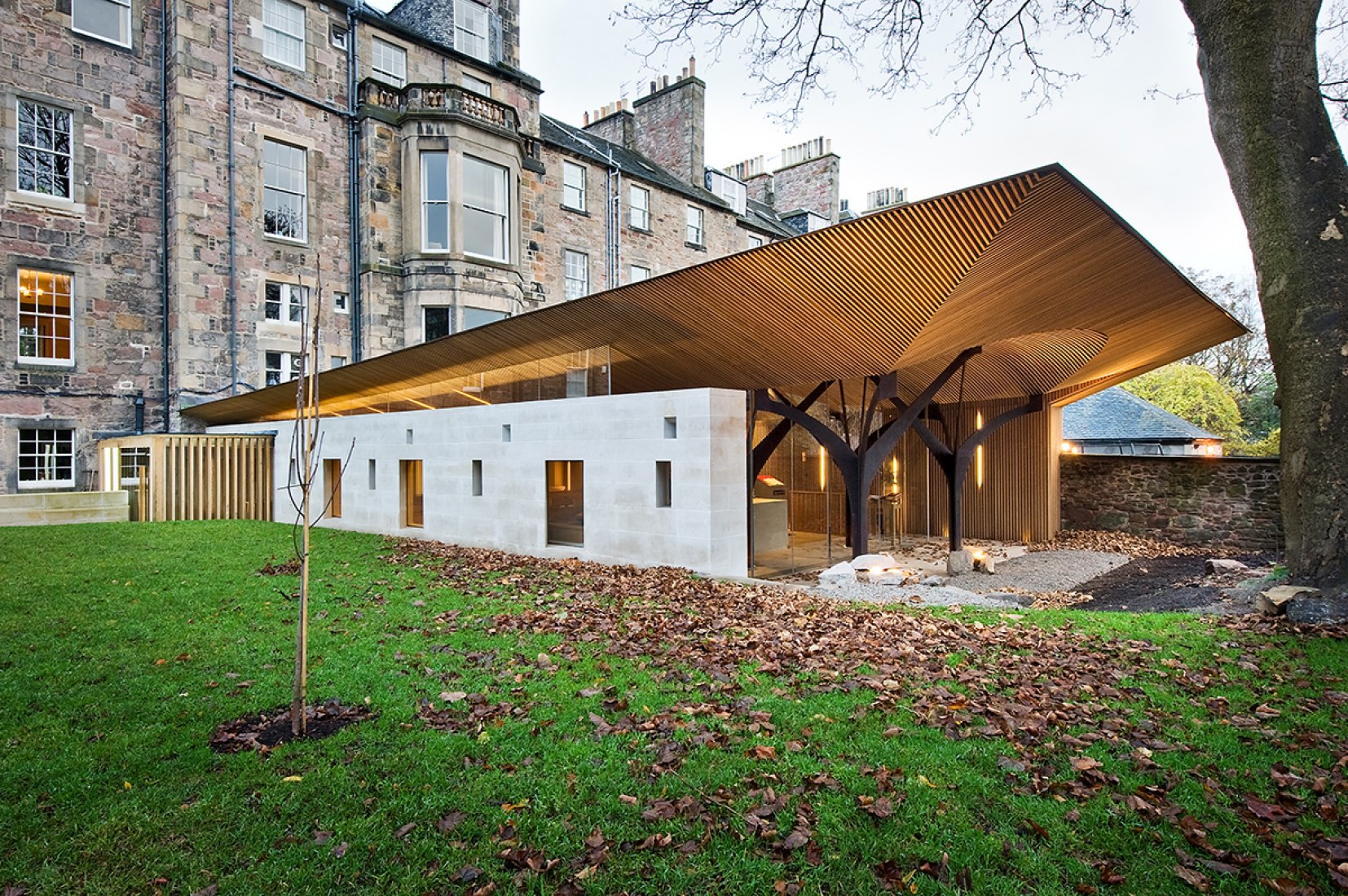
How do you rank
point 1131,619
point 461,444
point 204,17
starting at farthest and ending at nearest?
point 204,17 → point 461,444 → point 1131,619

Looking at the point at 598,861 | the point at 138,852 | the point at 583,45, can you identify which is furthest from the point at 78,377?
the point at 598,861

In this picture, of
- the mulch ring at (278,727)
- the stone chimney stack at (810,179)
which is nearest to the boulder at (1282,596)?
the mulch ring at (278,727)

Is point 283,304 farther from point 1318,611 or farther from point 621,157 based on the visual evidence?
point 1318,611

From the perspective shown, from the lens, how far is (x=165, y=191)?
15109mm

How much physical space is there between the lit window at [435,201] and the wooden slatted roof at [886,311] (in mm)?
5514

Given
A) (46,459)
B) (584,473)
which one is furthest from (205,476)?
(584,473)

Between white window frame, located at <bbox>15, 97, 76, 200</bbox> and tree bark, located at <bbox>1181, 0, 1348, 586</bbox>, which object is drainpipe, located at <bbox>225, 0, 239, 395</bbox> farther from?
tree bark, located at <bbox>1181, 0, 1348, 586</bbox>

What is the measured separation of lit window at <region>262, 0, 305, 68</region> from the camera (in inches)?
630

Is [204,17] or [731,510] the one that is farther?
[204,17]

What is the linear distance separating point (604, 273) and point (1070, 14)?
51.1 ft

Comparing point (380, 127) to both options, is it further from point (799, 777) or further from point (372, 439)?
point (799, 777)

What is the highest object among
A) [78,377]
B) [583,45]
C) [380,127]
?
[380,127]

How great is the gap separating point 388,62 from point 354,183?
359 cm

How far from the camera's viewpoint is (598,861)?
256 centimetres
